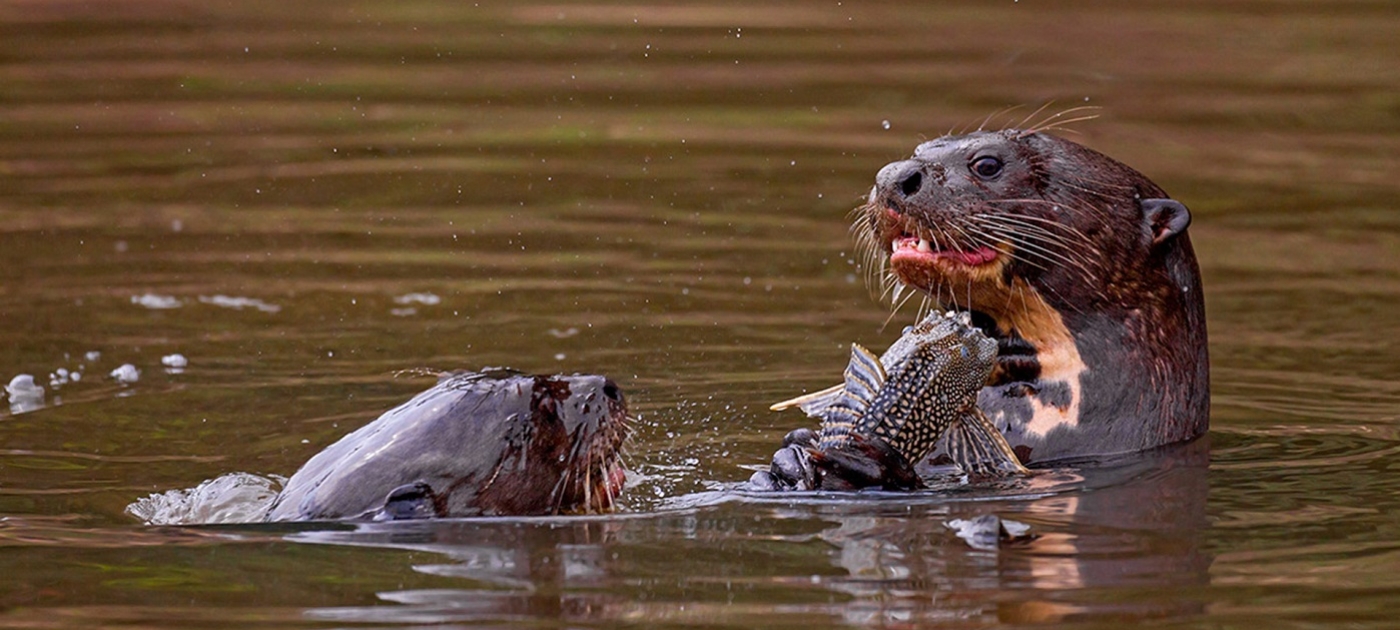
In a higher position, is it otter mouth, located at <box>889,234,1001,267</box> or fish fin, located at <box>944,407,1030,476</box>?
otter mouth, located at <box>889,234,1001,267</box>

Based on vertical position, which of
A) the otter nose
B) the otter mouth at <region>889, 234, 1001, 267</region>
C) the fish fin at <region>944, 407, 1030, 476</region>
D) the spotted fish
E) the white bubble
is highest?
the otter nose

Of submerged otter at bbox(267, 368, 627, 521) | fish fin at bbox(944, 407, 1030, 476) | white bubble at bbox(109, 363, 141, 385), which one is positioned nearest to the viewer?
submerged otter at bbox(267, 368, 627, 521)

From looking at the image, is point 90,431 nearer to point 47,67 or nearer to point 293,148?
point 293,148

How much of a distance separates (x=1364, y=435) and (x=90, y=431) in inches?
146

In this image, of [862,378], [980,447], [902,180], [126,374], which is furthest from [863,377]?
[126,374]

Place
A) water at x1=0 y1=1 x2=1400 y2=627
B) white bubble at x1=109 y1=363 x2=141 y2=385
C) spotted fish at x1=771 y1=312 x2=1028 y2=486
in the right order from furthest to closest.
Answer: white bubble at x1=109 y1=363 x2=141 y2=385 → spotted fish at x1=771 y1=312 x2=1028 y2=486 → water at x1=0 y1=1 x2=1400 y2=627

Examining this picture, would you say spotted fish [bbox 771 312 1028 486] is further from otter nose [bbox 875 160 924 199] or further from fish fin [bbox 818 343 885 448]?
otter nose [bbox 875 160 924 199]

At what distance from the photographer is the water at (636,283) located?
14.6 feet

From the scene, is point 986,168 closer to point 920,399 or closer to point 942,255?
point 942,255

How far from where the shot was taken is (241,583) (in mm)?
4434

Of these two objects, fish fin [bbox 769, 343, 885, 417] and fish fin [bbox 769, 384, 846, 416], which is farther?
fish fin [bbox 769, 384, 846, 416]

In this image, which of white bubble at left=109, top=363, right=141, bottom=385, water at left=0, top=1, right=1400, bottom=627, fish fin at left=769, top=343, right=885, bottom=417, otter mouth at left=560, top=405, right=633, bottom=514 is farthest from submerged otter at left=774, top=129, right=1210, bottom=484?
white bubble at left=109, top=363, right=141, bottom=385

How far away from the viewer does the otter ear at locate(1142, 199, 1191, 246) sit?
5.49 m

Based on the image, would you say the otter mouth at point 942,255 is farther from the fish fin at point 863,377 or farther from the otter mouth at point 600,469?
the otter mouth at point 600,469
